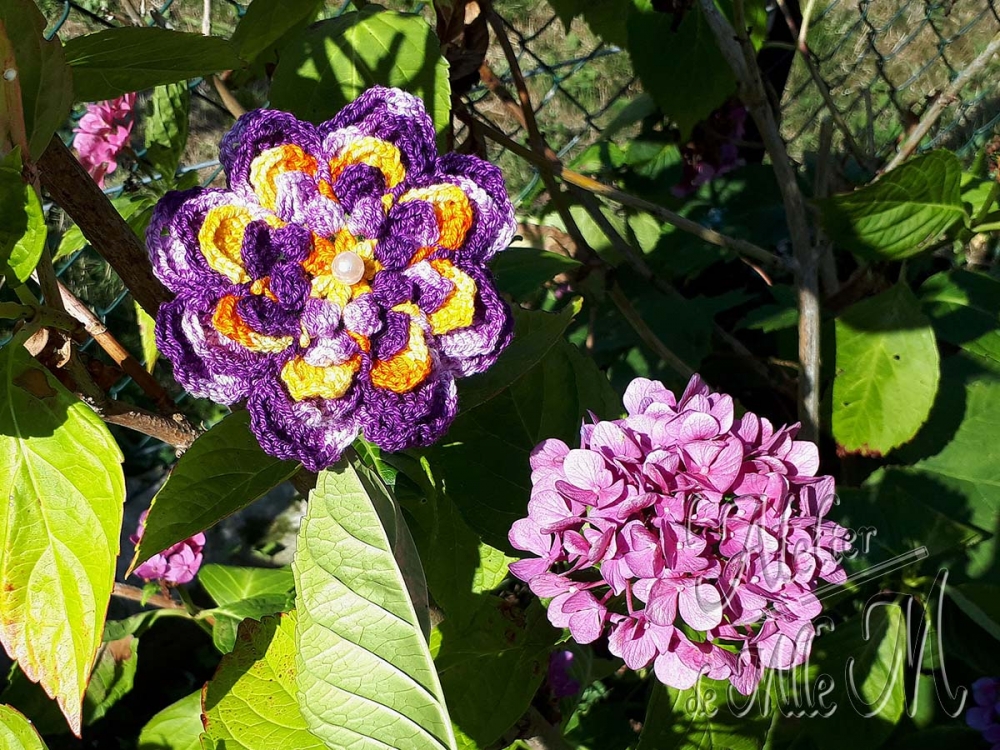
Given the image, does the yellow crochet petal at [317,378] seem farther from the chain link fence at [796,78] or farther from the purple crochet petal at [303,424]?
the chain link fence at [796,78]

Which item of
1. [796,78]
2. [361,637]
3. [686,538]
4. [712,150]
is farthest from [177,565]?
[796,78]

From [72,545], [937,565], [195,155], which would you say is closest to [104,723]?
[72,545]

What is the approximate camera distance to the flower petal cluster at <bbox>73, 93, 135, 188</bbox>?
134 cm

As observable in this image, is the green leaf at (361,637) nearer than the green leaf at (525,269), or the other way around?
the green leaf at (361,637)

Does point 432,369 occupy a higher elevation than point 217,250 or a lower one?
lower

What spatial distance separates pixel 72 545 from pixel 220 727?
301 millimetres

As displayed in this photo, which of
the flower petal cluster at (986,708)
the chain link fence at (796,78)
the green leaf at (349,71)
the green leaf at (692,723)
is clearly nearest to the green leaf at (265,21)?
the green leaf at (349,71)

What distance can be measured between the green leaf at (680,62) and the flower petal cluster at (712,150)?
13.6 inches

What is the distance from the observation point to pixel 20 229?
0.50 m

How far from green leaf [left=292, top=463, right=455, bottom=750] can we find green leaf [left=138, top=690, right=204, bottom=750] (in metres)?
0.65

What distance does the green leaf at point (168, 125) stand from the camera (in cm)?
100

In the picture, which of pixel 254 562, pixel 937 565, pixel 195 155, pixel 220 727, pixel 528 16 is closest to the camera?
pixel 220 727

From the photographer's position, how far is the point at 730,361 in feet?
5.13

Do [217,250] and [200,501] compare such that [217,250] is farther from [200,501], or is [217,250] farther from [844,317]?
[844,317]
